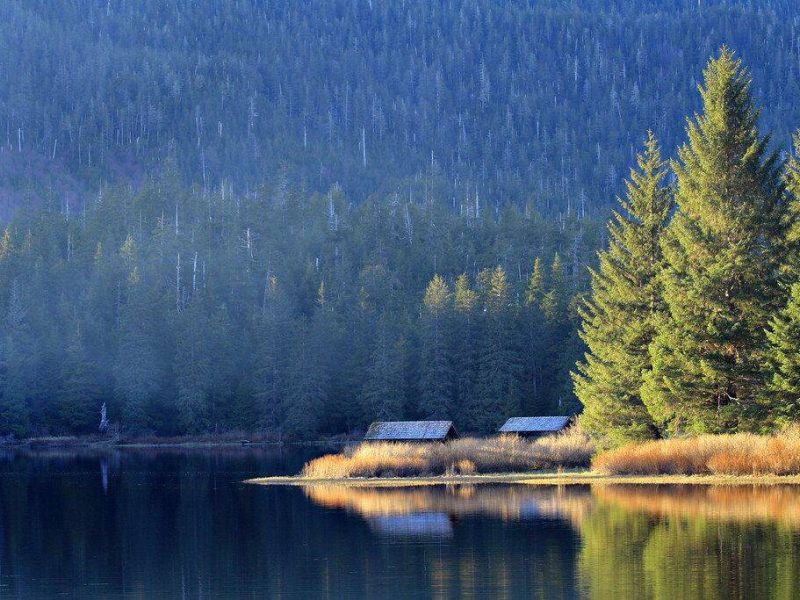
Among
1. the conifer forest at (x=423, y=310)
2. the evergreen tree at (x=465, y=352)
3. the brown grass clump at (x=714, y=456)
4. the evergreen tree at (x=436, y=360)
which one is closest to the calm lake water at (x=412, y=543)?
the brown grass clump at (x=714, y=456)

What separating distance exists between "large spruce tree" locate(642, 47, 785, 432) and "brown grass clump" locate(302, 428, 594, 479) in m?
8.85

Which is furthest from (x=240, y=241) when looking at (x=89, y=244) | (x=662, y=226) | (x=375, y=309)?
(x=662, y=226)

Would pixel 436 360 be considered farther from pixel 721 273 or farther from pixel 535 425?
pixel 721 273

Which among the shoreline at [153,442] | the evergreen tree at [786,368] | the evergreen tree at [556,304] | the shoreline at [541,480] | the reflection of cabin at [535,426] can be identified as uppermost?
the evergreen tree at [556,304]

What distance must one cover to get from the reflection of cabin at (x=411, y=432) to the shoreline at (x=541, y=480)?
15.8 m

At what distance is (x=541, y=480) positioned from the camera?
53.9 meters

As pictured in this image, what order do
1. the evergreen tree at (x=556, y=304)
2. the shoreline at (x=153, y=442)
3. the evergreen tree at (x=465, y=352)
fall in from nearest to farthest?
the evergreen tree at (x=465, y=352) → the shoreline at (x=153, y=442) → the evergreen tree at (x=556, y=304)

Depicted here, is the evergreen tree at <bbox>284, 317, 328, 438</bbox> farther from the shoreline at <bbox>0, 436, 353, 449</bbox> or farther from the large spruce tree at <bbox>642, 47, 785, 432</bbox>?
the large spruce tree at <bbox>642, 47, 785, 432</bbox>

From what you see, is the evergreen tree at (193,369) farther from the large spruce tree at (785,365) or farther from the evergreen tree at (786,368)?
the evergreen tree at (786,368)

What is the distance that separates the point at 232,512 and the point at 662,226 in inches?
1052

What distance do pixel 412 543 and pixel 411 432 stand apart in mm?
45317

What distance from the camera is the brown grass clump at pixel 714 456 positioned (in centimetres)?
4653

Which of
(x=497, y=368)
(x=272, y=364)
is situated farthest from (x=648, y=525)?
(x=272, y=364)

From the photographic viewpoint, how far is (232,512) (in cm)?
4744
